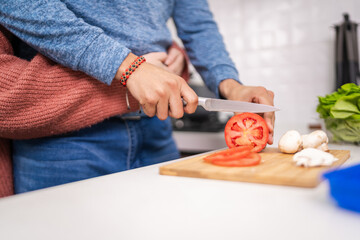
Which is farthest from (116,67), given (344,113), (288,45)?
(288,45)

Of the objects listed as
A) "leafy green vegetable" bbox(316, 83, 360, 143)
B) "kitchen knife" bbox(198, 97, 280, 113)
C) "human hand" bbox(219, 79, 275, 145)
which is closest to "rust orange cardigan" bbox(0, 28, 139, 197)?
"kitchen knife" bbox(198, 97, 280, 113)

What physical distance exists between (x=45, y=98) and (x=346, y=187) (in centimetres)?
58

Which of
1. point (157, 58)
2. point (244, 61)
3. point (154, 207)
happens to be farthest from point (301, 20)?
point (154, 207)

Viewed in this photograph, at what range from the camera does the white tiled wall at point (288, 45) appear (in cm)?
186

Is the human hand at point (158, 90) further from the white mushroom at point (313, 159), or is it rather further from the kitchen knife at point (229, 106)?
the white mushroom at point (313, 159)

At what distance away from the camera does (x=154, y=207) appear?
16.9 inches

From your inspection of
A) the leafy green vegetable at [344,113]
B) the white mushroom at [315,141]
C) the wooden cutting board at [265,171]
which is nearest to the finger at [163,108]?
the wooden cutting board at [265,171]

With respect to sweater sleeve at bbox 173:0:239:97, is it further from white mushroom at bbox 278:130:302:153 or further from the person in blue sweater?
white mushroom at bbox 278:130:302:153

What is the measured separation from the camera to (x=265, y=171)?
0.54 meters

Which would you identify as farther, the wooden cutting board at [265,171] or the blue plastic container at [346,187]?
the wooden cutting board at [265,171]

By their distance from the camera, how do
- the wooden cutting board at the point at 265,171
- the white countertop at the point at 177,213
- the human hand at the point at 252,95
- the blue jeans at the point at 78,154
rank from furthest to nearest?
the human hand at the point at 252,95, the blue jeans at the point at 78,154, the wooden cutting board at the point at 265,171, the white countertop at the point at 177,213

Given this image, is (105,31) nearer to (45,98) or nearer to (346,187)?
(45,98)

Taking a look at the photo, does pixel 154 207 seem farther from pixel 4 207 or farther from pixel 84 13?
pixel 84 13

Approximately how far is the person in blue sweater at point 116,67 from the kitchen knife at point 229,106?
0.13 ft
